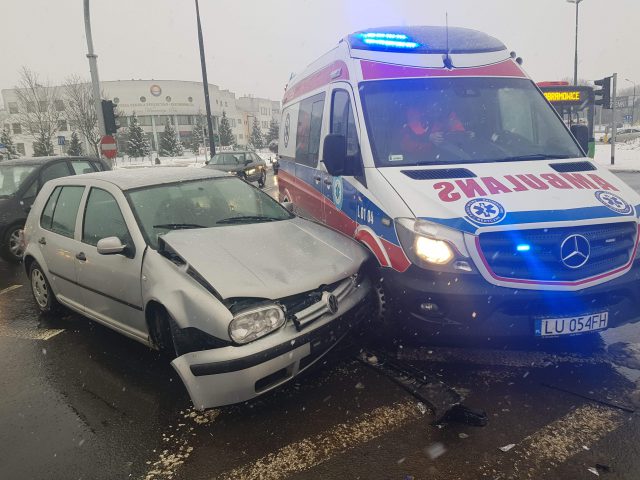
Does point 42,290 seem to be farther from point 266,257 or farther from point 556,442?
point 556,442

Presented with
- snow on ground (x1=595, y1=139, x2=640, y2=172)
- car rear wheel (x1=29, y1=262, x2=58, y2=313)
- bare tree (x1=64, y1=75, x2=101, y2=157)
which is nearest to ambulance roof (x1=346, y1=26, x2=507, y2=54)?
car rear wheel (x1=29, y1=262, x2=58, y2=313)

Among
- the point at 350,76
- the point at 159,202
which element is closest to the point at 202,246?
the point at 159,202

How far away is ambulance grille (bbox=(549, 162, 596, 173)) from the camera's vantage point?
402cm

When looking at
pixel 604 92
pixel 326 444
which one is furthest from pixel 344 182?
pixel 604 92

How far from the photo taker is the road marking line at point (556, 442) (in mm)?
2541

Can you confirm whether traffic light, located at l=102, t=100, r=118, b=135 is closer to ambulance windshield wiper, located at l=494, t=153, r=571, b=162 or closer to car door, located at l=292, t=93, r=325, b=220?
car door, located at l=292, t=93, r=325, b=220

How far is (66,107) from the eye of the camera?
5034cm

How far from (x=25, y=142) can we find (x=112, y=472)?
9700cm

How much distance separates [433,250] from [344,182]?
1.47 m

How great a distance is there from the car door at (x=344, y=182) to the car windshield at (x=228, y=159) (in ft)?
53.4

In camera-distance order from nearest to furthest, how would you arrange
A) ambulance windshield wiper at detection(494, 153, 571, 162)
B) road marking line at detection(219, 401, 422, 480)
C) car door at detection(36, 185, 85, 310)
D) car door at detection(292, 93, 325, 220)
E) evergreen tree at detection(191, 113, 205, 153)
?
road marking line at detection(219, 401, 422, 480), ambulance windshield wiper at detection(494, 153, 571, 162), car door at detection(36, 185, 85, 310), car door at detection(292, 93, 325, 220), evergreen tree at detection(191, 113, 205, 153)

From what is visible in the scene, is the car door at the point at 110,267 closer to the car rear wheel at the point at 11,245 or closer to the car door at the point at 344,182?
the car door at the point at 344,182

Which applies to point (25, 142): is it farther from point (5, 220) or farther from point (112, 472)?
point (112, 472)

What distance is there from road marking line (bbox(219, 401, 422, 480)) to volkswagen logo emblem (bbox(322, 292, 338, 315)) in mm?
701
